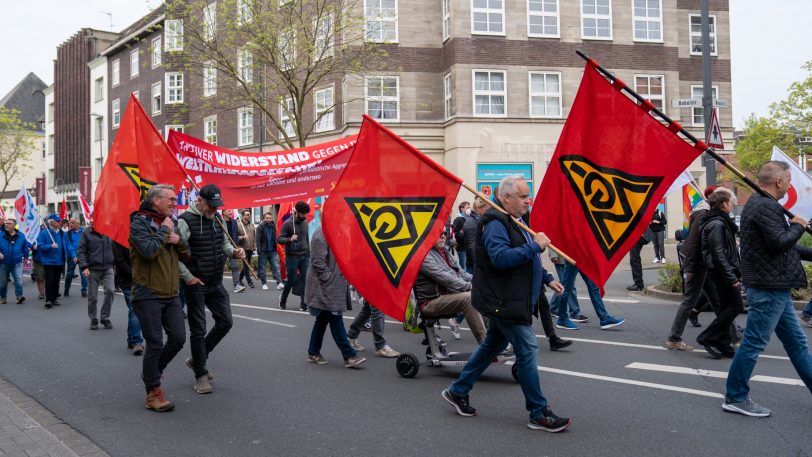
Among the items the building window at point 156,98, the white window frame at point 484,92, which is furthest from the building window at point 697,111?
the building window at point 156,98

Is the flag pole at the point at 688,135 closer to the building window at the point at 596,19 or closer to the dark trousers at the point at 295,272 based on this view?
the dark trousers at the point at 295,272

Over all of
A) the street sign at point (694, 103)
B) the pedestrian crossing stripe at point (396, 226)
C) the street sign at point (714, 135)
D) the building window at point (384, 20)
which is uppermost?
the building window at point (384, 20)

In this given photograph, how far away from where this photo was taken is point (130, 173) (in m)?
8.05

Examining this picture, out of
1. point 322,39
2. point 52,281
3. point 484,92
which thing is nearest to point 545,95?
point 484,92

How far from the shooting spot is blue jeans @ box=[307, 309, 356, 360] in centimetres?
757

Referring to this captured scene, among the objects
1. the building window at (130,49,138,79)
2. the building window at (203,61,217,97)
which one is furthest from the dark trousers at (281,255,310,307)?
the building window at (130,49,138,79)

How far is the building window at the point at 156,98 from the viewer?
146 ft

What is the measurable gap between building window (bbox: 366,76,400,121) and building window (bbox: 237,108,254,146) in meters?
9.08

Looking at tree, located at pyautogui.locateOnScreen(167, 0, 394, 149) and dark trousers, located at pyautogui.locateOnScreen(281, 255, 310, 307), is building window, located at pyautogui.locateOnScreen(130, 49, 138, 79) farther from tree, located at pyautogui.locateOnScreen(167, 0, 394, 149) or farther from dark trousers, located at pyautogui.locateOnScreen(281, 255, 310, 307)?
dark trousers, located at pyautogui.locateOnScreen(281, 255, 310, 307)

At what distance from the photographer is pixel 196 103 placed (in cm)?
4062

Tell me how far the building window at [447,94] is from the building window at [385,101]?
1.96 meters

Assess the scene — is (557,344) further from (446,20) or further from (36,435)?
(446,20)

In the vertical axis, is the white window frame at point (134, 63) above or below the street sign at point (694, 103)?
above

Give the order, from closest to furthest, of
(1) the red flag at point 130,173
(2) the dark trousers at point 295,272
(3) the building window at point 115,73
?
(1) the red flag at point 130,173, (2) the dark trousers at point 295,272, (3) the building window at point 115,73
